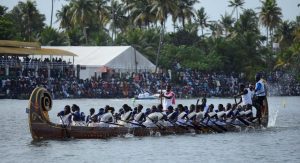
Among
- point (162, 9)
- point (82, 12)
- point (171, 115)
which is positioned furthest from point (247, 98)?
point (82, 12)

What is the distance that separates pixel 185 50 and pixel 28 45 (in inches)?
1048

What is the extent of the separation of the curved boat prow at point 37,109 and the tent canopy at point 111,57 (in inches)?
1950

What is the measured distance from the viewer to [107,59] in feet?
273

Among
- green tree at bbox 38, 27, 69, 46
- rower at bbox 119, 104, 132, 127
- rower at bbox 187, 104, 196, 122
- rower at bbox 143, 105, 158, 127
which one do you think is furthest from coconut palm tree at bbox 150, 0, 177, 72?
rower at bbox 119, 104, 132, 127

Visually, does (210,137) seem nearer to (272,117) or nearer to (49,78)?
(272,117)

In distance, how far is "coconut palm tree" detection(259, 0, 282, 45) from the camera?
388 feet

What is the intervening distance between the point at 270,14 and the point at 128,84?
43457 mm

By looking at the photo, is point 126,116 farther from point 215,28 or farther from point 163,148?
point 215,28

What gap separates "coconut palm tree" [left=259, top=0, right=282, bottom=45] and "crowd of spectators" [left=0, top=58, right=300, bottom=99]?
21.2m

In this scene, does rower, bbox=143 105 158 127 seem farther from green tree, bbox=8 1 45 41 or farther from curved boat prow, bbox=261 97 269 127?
green tree, bbox=8 1 45 41

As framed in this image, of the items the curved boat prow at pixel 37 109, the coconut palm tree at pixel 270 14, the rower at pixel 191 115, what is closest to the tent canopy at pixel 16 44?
the rower at pixel 191 115

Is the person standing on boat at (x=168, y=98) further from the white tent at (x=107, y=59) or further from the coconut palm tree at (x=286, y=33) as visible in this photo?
the coconut palm tree at (x=286, y=33)

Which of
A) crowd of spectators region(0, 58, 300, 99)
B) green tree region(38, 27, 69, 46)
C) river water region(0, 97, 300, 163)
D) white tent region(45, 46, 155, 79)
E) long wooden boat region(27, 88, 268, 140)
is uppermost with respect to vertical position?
green tree region(38, 27, 69, 46)

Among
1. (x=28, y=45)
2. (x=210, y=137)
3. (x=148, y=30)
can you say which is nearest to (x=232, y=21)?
(x=148, y=30)
